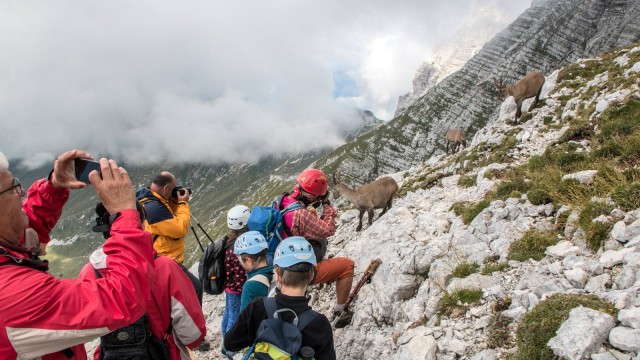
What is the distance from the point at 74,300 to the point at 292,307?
9.13ft

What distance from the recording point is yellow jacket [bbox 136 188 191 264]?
287 inches

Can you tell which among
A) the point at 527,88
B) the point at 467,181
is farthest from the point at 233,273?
the point at 527,88

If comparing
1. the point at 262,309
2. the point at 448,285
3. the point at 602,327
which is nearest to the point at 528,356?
the point at 602,327

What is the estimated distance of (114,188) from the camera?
9.90 ft

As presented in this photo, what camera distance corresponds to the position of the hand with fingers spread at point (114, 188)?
2973 mm

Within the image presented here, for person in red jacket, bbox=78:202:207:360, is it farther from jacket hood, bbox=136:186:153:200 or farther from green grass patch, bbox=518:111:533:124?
green grass patch, bbox=518:111:533:124

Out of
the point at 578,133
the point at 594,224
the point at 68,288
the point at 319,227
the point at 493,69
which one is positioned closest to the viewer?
the point at 68,288

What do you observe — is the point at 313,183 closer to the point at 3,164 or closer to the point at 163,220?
the point at 163,220

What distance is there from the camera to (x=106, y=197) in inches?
117

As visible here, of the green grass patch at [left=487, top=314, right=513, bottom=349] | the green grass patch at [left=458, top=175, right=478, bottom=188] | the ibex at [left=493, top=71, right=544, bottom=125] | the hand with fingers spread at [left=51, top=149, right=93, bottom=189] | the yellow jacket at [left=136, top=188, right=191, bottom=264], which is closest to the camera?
the hand with fingers spread at [left=51, top=149, right=93, bottom=189]

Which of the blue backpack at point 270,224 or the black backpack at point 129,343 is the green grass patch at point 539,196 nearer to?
the blue backpack at point 270,224

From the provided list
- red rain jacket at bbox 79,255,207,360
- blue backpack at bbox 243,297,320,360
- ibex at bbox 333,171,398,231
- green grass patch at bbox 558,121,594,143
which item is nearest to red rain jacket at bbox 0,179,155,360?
red rain jacket at bbox 79,255,207,360

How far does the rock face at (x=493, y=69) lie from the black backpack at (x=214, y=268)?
283 ft

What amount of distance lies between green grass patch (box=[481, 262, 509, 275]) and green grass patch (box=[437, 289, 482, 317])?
1.91ft
